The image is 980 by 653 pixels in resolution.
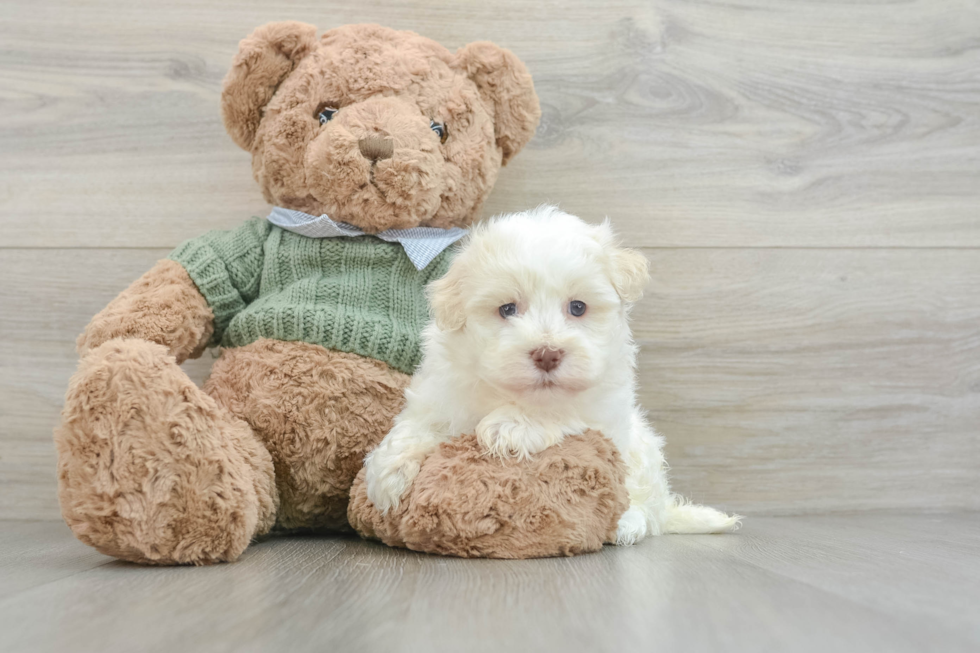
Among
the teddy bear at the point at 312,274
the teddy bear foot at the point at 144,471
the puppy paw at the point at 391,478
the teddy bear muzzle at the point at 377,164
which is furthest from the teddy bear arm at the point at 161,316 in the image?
the puppy paw at the point at 391,478

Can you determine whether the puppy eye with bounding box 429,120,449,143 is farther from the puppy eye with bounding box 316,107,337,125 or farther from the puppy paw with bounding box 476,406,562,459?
the puppy paw with bounding box 476,406,562,459

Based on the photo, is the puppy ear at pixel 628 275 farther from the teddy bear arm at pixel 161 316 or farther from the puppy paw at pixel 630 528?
the teddy bear arm at pixel 161 316

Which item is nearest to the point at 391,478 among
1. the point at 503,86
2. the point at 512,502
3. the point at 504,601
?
the point at 512,502

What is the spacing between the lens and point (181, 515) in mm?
839

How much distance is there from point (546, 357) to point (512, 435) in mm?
105

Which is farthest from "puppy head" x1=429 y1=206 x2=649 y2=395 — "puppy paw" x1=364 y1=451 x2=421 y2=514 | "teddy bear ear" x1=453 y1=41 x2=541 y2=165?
"teddy bear ear" x1=453 y1=41 x2=541 y2=165

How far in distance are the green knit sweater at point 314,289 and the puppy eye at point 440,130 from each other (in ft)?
0.54

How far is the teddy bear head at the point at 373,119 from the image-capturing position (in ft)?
3.38

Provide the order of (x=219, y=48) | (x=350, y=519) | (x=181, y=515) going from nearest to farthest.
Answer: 1. (x=181, y=515)
2. (x=350, y=519)
3. (x=219, y=48)

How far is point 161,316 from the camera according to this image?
1.01 meters

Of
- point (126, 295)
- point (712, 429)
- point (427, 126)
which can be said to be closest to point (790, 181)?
point (712, 429)

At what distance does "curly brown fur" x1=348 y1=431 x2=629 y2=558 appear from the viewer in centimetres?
85

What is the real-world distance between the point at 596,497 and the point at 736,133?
785 mm

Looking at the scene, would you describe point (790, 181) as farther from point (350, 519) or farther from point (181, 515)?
point (181, 515)
